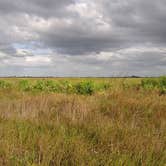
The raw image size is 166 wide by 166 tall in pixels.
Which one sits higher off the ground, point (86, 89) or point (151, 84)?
point (151, 84)

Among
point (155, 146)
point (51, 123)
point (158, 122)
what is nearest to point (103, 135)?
point (155, 146)

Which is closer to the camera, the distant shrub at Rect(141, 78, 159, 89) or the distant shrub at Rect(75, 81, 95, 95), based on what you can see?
the distant shrub at Rect(75, 81, 95, 95)

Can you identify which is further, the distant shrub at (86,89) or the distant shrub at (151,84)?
the distant shrub at (151,84)

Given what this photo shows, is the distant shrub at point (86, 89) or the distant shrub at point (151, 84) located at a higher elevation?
the distant shrub at point (151, 84)

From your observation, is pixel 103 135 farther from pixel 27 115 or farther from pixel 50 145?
pixel 27 115

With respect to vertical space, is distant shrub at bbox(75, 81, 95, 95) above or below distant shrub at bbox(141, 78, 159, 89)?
below

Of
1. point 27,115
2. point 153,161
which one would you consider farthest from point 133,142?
point 27,115

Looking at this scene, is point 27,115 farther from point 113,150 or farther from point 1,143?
point 113,150

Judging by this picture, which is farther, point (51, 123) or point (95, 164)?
point (51, 123)

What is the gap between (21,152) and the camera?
3342 millimetres

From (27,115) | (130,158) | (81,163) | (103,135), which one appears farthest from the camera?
(27,115)

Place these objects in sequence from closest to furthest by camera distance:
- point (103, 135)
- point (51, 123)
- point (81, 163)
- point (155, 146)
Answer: point (81, 163) → point (155, 146) → point (103, 135) → point (51, 123)

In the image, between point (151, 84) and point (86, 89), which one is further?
point (151, 84)

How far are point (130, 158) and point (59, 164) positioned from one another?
86 centimetres
